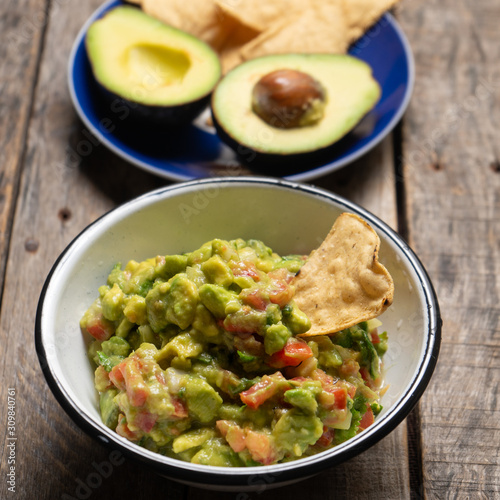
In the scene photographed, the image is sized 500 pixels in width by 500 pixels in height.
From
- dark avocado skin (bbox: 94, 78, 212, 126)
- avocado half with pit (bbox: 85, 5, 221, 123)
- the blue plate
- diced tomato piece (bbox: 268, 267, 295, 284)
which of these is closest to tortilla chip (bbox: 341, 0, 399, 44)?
the blue plate

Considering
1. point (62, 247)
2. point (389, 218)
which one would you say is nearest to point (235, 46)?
point (389, 218)

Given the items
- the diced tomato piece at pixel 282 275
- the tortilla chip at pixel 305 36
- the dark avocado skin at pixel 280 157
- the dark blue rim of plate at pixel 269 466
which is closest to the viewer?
the dark blue rim of plate at pixel 269 466

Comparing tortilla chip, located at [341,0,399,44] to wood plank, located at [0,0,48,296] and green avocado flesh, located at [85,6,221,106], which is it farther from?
wood plank, located at [0,0,48,296]

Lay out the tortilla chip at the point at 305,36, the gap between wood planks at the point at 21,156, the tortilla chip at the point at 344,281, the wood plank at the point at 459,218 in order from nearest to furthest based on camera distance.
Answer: the tortilla chip at the point at 344,281
the wood plank at the point at 459,218
the gap between wood planks at the point at 21,156
the tortilla chip at the point at 305,36

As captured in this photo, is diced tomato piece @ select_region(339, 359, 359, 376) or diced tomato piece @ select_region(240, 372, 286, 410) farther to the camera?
diced tomato piece @ select_region(339, 359, 359, 376)

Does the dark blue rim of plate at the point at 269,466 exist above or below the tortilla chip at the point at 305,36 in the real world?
below

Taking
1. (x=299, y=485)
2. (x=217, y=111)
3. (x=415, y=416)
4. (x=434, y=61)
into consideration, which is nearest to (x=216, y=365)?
(x=299, y=485)

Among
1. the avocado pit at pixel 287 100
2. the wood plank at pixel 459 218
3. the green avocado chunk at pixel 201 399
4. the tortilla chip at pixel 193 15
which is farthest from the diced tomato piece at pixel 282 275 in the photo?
the tortilla chip at pixel 193 15

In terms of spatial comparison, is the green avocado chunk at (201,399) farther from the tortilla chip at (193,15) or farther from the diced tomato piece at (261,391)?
the tortilla chip at (193,15)
